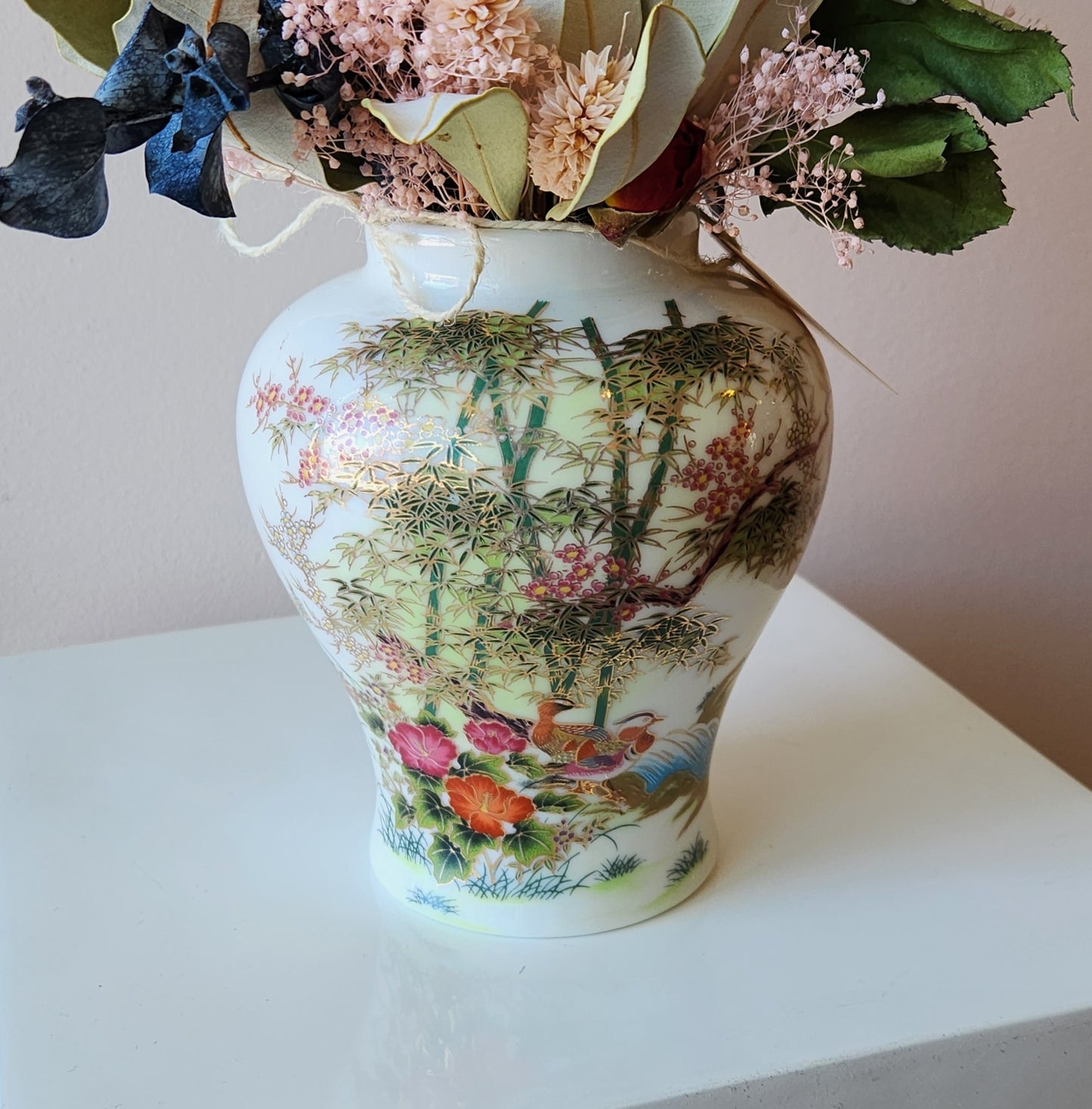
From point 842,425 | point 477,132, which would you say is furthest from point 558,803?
point 842,425

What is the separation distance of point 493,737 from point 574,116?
255mm

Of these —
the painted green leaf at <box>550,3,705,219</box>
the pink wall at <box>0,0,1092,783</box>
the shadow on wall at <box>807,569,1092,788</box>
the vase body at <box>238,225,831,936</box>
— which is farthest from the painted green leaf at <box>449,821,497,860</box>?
the shadow on wall at <box>807,569,1092,788</box>

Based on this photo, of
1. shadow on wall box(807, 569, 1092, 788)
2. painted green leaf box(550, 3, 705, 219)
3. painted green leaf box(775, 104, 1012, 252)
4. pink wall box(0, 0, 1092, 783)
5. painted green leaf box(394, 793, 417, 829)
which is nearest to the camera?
painted green leaf box(550, 3, 705, 219)

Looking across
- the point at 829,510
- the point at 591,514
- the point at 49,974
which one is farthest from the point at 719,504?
the point at 829,510

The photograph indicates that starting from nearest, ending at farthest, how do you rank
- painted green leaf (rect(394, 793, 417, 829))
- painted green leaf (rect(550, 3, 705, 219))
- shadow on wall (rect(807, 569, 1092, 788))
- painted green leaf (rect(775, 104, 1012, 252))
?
painted green leaf (rect(550, 3, 705, 219))
painted green leaf (rect(775, 104, 1012, 252))
painted green leaf (rect(394, 793, 417, 829))
shadow on wall (rect(807, 569, 1092, 788))

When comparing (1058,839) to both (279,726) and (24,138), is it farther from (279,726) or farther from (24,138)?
(24,138)

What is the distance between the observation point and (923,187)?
54 cm

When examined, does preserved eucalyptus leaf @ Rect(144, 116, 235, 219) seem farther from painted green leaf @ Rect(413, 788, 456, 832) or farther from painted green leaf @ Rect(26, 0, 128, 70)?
painted green leaf @ Rect(413, 788, 456, 832)

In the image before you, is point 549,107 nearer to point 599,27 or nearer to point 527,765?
point 599,27

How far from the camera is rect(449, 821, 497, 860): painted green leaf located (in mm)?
591

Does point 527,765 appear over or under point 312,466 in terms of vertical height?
under

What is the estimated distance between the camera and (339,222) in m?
1.00

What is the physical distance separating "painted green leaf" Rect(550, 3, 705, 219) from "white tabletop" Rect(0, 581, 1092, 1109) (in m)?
0.33

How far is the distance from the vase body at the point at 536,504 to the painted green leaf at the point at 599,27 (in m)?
0.07
